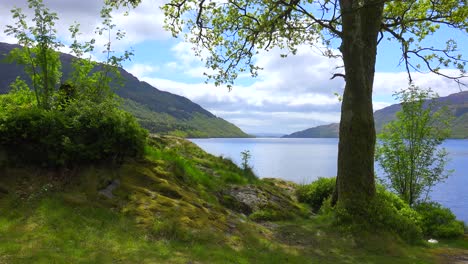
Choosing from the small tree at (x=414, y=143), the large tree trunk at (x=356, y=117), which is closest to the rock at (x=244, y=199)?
the large tree trunk at (x=356, y=117)

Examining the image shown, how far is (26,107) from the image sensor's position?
477 inches

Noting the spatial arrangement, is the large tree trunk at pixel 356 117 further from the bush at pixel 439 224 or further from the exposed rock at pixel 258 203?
the bush at pixel 439 224

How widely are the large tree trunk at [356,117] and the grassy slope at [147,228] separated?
7.18 feet

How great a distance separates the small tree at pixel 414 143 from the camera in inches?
927

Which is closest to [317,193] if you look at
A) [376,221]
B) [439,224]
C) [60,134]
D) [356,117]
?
[376,221]

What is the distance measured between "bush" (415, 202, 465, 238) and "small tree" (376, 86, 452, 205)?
139 inches

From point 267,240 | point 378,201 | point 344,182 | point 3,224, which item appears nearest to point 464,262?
point 378,201

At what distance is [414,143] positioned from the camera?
23.5 metres

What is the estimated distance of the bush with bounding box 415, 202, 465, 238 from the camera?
60.4 ft

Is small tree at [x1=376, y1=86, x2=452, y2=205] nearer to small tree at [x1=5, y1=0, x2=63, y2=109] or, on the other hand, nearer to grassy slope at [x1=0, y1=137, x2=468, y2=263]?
grassy slope at [x1=0, y1=137, x2=468, y2=263]

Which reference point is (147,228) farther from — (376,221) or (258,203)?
(376,221)

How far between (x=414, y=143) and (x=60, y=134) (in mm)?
20326

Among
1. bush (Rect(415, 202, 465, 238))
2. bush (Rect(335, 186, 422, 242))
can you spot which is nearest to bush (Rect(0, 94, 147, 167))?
bush (Rect(335, 186, 422, 242))

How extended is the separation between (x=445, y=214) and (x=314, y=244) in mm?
11005
